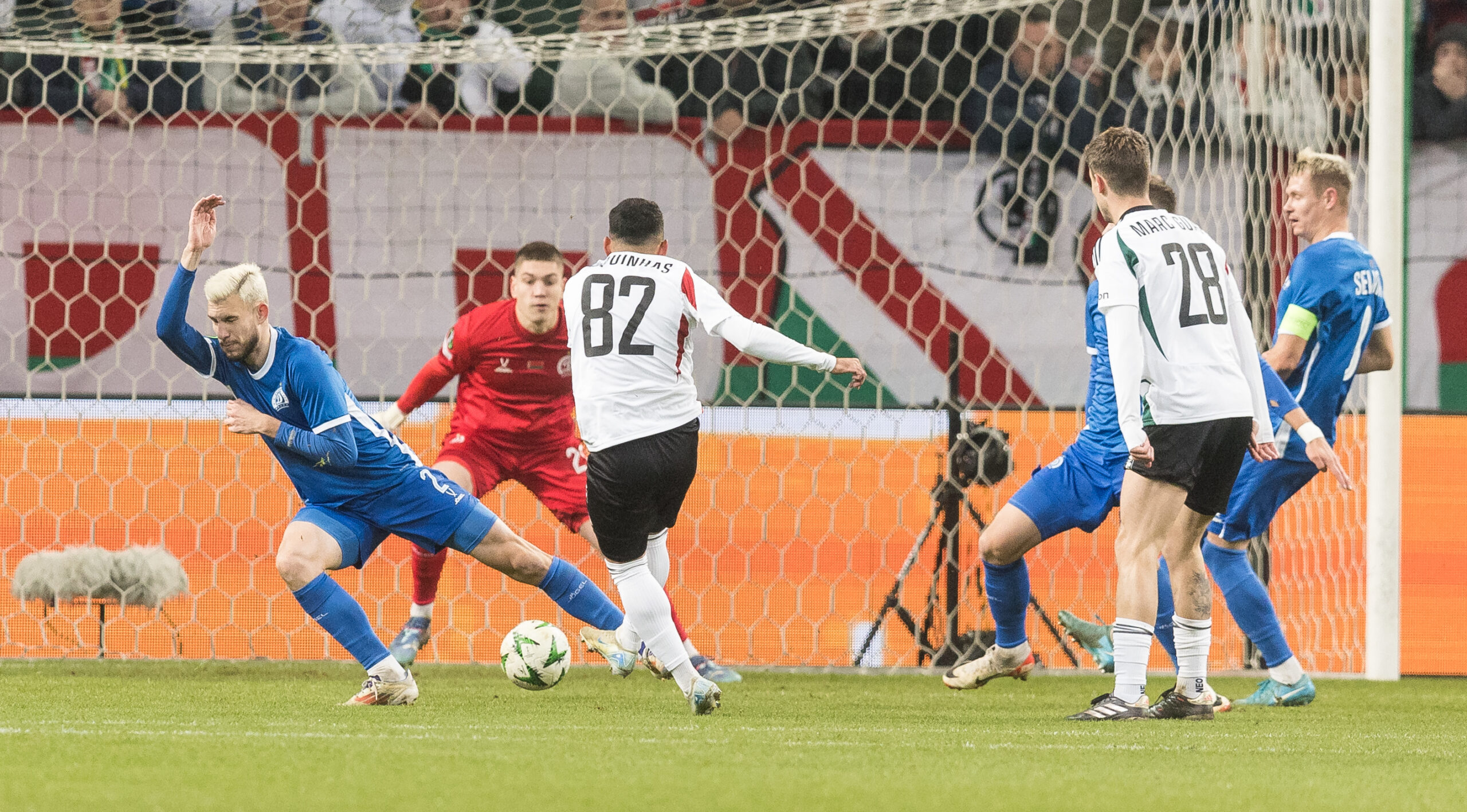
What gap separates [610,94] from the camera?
8531 mm

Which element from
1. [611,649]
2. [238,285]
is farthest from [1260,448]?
[238,285]

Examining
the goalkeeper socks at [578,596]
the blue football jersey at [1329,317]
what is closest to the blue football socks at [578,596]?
the goalkeeper socks at [578,596]

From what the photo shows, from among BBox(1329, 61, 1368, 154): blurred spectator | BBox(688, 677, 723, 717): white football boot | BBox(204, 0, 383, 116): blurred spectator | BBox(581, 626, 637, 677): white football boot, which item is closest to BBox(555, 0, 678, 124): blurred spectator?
BBox(204, 0, 383, 116): blurred spectator

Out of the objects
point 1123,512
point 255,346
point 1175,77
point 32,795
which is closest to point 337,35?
point 255,346

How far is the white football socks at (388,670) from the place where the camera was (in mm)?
4754

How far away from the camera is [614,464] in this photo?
14.7 ft

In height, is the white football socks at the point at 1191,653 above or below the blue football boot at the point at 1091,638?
above

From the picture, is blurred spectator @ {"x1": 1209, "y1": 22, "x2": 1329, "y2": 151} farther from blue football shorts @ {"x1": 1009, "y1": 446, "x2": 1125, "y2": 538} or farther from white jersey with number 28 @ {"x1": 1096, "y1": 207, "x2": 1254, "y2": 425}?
white jersey with number 28 @ {"x1": 1096, "y1": 207, "x2": 1254, "y2": 425}

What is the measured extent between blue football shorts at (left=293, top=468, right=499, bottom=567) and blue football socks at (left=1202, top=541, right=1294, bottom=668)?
8.42 ft

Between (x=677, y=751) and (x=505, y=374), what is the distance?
3.06m

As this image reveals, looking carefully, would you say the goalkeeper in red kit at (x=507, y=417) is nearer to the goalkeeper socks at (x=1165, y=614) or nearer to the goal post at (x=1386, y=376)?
the goalkeeper socks at (x=1165, y=614)

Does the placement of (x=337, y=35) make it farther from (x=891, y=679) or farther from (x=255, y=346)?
(x=891, y=679)

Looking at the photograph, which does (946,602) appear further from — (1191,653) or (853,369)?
(853,369)

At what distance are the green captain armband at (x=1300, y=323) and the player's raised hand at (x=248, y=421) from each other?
3.32 meters
